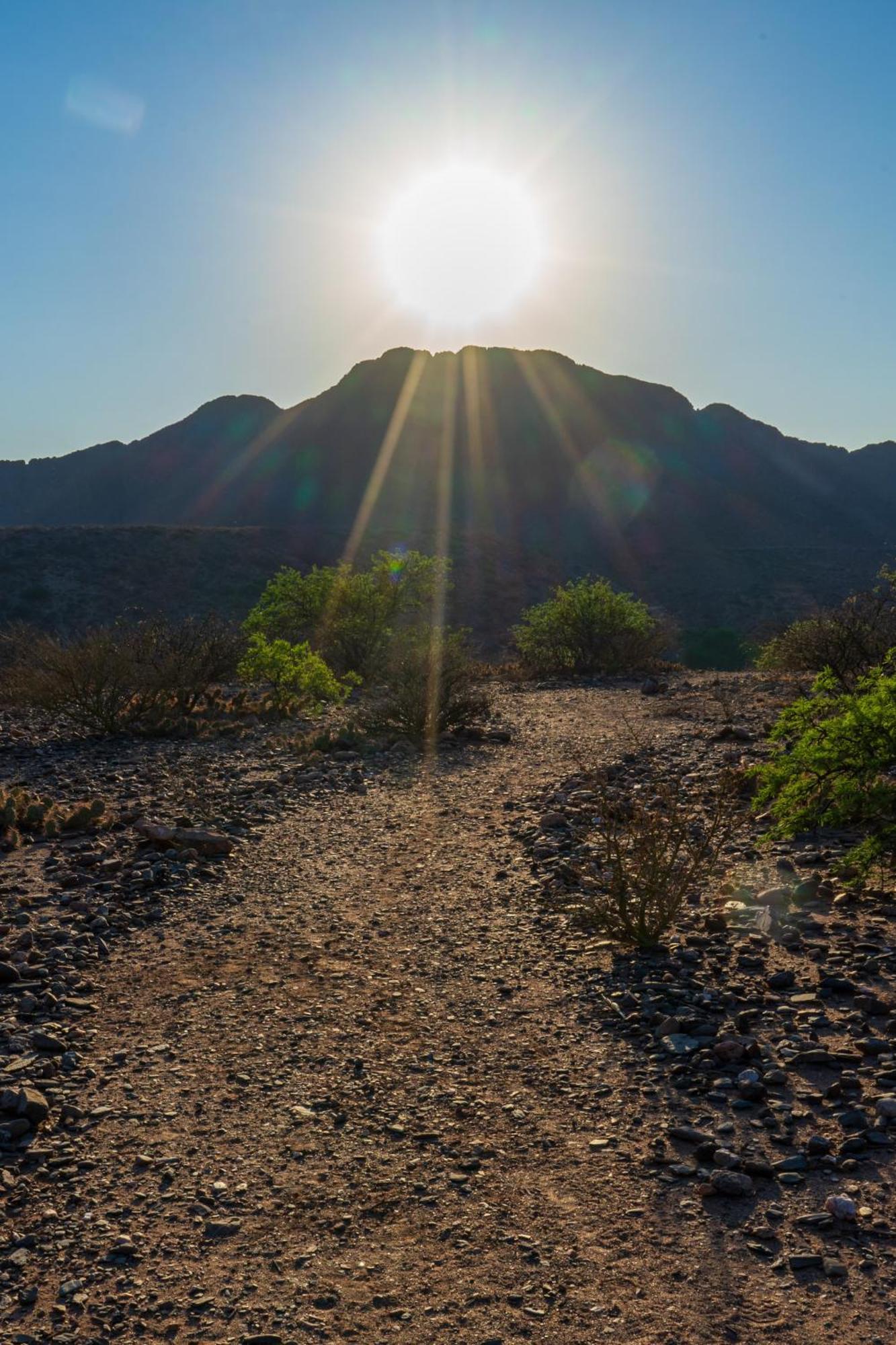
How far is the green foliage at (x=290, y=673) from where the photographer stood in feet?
49.6

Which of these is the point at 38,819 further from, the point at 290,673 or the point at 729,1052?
the point at 290,673

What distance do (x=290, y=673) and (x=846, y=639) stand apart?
9802mm

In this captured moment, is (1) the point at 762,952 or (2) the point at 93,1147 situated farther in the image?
(1) the point at 762,952

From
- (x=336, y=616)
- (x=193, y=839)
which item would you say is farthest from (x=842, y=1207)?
(x=336, y=616)

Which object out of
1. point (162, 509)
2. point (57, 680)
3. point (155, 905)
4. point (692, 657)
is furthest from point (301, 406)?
point (155, 905)

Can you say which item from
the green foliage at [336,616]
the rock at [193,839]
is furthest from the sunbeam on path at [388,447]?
the rock at [193,839]

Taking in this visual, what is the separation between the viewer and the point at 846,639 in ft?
55.4

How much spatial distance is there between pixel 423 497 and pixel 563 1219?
269 ft

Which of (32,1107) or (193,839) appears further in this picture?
(193,839)

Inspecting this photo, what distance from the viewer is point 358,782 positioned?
10.2 metres

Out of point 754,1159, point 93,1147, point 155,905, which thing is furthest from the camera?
point 155,905

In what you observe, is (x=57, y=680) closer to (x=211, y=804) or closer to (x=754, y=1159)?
(x=211, y=804)

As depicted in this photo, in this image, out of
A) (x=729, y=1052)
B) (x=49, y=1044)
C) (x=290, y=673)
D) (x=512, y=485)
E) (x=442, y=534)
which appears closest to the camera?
(x=729, y=1052)

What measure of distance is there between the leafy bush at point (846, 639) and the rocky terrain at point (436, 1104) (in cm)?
1018
